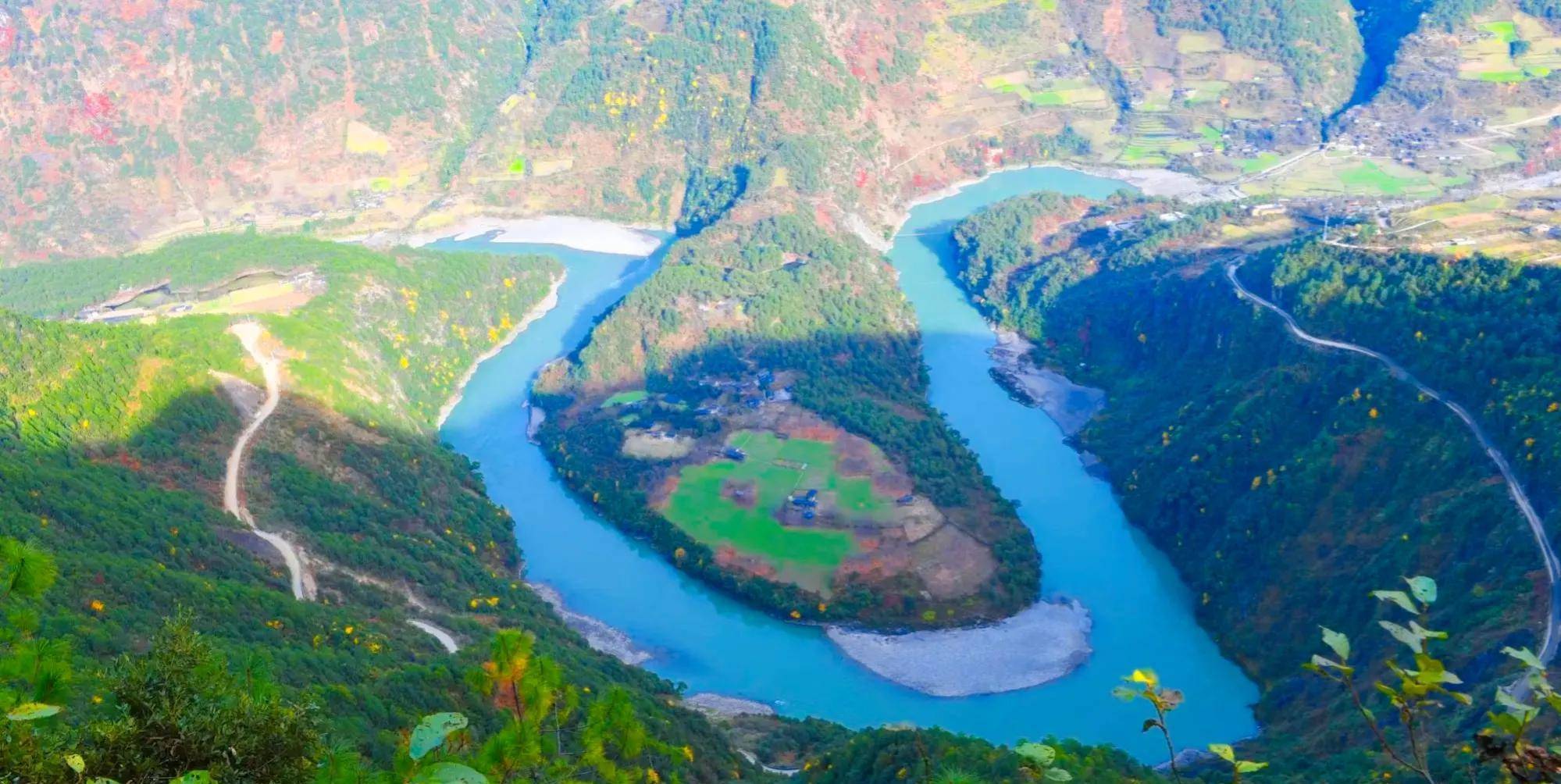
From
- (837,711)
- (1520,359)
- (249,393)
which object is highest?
(1520,359)

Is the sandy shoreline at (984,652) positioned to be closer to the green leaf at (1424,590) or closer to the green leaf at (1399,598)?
the green leaf at (1399,598)

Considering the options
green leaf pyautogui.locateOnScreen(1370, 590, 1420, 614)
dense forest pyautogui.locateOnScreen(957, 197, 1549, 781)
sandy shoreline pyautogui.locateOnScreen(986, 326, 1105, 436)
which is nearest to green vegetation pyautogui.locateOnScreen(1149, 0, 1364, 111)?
dense forest pyautogui.locateOnScreen(957, 197, 1549, 781)

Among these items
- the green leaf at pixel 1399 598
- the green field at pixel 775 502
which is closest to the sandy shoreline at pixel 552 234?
the green field at pixel 775 502

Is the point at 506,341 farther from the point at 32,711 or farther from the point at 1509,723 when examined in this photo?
the point at 1509,723

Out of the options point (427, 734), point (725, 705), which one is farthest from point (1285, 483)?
point (427, 734)

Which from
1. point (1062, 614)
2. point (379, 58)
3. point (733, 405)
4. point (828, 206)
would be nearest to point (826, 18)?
point (828, 206)

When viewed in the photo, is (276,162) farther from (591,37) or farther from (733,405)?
(733,405)

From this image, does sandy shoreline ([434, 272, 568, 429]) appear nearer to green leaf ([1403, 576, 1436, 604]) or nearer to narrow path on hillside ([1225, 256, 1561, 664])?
narrow path on hillside ([1225, 256, 1561, 664])
